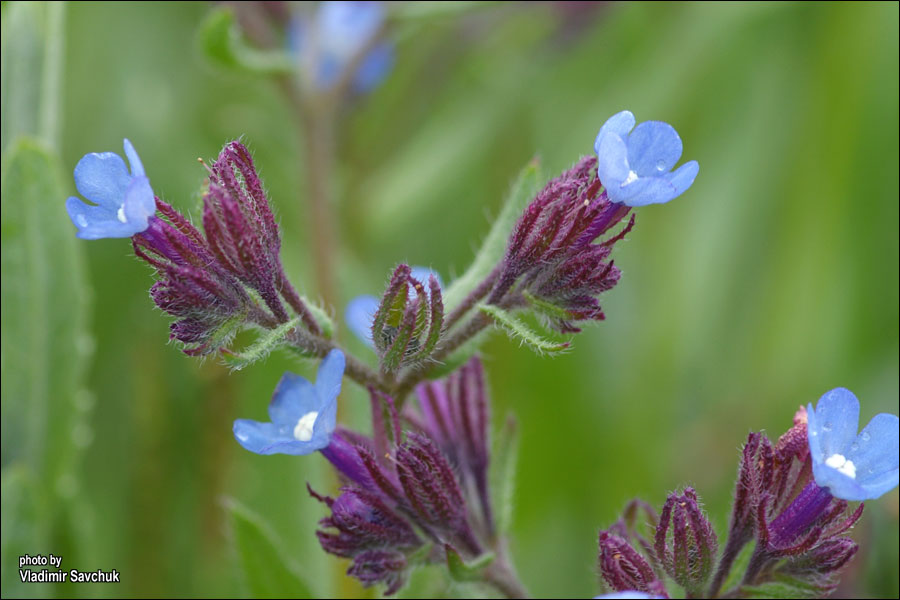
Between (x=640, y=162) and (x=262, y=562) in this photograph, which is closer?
(x=640, y=162)

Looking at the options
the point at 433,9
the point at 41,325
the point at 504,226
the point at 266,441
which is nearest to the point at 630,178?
the point at 504,226

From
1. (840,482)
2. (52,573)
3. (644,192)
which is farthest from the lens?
(52,573)

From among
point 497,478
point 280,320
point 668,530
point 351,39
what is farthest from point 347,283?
point 668,530

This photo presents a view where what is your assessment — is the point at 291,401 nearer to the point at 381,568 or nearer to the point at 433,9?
the point at 381,568

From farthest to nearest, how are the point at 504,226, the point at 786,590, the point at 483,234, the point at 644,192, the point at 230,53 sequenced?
the point at 483,234 < the point at 230,53 < the point at 504,226 < the point at 786,590 < the point at 644,192

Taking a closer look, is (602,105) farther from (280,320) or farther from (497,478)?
(280,320)

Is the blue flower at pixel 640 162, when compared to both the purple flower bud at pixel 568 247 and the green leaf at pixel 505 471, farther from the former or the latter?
the green leaf at pixel 505 471

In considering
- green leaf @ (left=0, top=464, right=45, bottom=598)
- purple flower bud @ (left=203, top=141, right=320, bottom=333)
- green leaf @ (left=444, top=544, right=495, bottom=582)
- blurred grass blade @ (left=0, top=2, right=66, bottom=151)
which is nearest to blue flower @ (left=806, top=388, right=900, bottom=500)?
green leaf @ (left=444, top=544, right=495, bottom=582)
